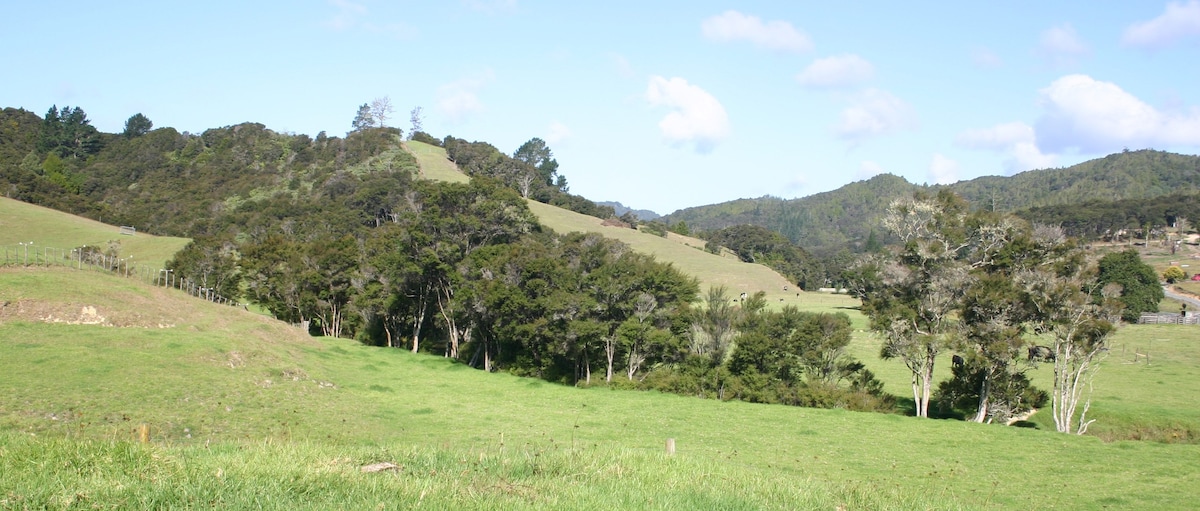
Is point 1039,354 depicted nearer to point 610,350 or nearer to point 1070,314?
point 1070,314

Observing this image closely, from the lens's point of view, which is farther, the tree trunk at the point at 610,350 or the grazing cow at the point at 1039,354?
the tree trunk at the point at 610,350

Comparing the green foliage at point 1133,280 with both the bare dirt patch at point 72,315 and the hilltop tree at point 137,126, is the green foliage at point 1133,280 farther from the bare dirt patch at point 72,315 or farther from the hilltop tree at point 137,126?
the hilltop tree at point 137,126

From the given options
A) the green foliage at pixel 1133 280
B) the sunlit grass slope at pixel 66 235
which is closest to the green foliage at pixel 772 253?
the green foliage at pixel 1133 280

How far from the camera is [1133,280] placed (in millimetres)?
76875

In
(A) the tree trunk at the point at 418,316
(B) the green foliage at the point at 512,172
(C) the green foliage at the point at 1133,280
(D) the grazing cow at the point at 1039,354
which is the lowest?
(A) the tree trunk at the point at 418,316

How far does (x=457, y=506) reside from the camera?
24.4 feet

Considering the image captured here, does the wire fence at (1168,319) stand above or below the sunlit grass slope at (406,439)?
above

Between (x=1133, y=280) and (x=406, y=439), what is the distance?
3229 inches

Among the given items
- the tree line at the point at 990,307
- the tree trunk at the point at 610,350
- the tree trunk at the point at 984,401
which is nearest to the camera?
the tree line at the point at 990,307

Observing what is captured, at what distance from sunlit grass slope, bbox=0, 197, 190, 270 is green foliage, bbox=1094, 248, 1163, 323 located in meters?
98.6

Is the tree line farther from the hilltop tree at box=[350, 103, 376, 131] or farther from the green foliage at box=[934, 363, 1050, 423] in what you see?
the hilltop tree at box=[350, 103, 376, 131]

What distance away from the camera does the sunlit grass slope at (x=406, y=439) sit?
8117 millimetres

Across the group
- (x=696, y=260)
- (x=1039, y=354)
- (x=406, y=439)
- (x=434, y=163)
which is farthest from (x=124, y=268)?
(x=434, y=163)

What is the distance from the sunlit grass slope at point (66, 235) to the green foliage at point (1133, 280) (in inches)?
3880
